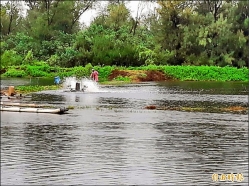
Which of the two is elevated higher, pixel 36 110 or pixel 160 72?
pixel 160 72

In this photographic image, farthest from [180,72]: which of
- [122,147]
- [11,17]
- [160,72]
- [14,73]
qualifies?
[122,147]

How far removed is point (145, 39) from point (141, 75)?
20378 mm

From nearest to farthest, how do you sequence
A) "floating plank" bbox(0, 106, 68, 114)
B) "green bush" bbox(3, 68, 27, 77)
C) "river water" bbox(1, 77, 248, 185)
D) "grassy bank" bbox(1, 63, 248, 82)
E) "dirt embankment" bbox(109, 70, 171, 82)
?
Answer: "river water" bbox(1, 77, 248, 185) → "floating plank" bbox(0, 106, 68, 114) → "dirt embankment" bbox(109, 70, 171, 82) → "green bush" bbox(3, 68, 27, 77) → "grassy bank" bbox(1, 63, 248, 82)

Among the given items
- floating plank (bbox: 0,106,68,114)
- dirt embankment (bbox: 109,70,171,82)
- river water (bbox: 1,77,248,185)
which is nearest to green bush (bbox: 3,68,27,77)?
dirt embankment (bbox: 109,70,171,82)

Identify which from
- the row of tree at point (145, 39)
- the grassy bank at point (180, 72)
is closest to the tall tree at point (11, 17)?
the row of tree at point (145, 39)

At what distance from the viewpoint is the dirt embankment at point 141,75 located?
164 feet

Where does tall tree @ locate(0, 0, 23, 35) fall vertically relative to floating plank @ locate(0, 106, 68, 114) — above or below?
above

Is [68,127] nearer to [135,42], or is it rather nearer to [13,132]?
[13,132]

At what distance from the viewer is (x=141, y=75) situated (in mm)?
51125

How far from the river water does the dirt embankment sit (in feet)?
87.4

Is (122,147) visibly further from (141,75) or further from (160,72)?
(160,72)

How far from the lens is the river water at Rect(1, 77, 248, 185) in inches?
439

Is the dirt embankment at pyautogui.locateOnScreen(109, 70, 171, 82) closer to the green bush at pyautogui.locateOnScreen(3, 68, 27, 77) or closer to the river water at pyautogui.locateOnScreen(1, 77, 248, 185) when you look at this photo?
the green bush at pyautogui.locateOnScreen(3, 68, 27, 77)

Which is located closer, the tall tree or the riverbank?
the riverbank
